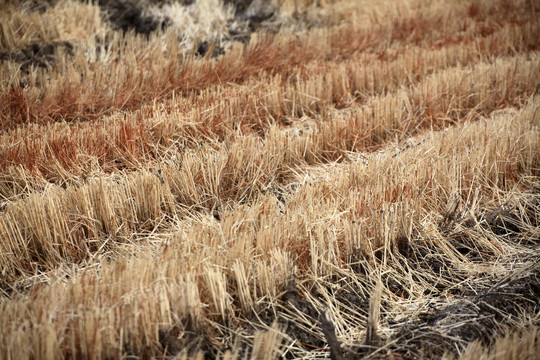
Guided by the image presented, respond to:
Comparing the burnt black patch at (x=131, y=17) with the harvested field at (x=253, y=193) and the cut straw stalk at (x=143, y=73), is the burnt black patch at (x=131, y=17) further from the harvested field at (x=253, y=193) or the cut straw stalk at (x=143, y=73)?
the cut straw stalk at (x=143, y=73)

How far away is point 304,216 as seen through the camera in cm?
255

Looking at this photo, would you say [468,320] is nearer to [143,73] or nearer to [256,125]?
[256,125]

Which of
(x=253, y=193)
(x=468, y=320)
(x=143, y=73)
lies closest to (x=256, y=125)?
(x=253, y=193)

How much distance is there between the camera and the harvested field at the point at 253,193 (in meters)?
1.96

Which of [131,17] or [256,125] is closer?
[256,125]

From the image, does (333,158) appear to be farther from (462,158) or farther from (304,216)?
(304,216)

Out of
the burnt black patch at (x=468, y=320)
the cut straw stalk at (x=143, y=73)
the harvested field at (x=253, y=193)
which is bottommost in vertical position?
the burnt black patch at (x=468, y=320)

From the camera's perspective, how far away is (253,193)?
329 cm

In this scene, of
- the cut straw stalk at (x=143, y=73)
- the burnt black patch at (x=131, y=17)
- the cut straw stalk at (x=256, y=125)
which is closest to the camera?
the cut straw stalk at (x=256, y=125)

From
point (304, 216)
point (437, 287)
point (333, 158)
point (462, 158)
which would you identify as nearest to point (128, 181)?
point (304, 216)

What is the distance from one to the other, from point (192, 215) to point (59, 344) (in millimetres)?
1407

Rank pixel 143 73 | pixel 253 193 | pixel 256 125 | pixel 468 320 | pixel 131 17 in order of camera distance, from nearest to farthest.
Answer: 1. pixel 468 320
2. pixel 253 193
3. pixel 256 125
4. pixel 143 73
5. pixel 131 17

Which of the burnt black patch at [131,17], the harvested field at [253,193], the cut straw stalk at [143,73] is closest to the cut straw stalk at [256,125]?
the harvested field at [253,193]

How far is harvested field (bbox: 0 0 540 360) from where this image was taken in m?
1.96
